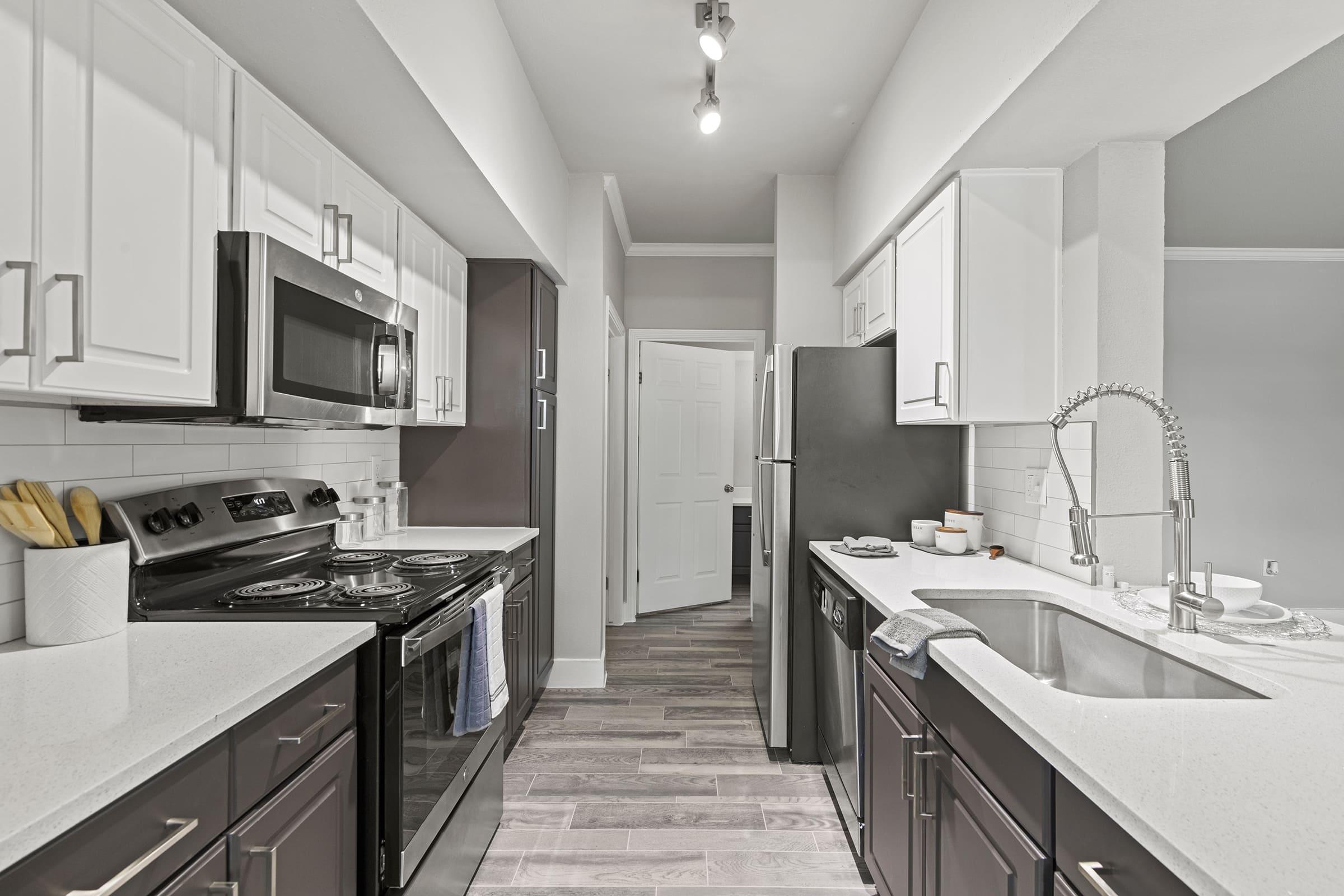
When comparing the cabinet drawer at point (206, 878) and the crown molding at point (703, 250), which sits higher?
the crown molding at point (703, 250)

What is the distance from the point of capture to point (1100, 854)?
85cm

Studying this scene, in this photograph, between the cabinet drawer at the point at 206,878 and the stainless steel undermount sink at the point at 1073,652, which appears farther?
the stainless steel undermount sink at the point at 1073,652

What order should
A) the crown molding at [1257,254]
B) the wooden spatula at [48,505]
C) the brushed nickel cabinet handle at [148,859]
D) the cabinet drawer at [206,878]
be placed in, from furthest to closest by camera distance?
the crown molding at [1257,254], the wooden spatula at [48,505], the cabinet drawer at [206,878], the brushed nickel cabinet handle at [148,859]

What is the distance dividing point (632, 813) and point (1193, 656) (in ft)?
5.92

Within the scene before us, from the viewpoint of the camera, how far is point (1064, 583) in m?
1.94

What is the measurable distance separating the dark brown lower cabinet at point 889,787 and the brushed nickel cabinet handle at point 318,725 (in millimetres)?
1202

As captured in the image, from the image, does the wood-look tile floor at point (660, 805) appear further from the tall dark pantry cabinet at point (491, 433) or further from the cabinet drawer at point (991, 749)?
the cabinet drawer at point (991, 749)

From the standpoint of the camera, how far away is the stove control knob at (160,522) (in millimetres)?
1588

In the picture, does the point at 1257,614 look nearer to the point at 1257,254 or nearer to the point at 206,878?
the point at 206,878

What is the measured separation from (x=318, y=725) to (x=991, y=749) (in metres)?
1.19

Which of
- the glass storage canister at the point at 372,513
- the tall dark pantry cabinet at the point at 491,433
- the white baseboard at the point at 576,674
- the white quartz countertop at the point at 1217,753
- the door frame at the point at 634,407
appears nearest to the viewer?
the white quartz countertop at the point at 1217,753

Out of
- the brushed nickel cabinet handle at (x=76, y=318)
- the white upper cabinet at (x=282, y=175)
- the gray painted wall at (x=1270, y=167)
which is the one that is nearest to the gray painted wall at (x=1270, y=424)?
the gray painted wall at (x=1270, y=167)

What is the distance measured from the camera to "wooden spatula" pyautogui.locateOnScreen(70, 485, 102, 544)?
4.50 feet

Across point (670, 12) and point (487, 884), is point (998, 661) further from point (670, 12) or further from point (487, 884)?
point (670, 12)
